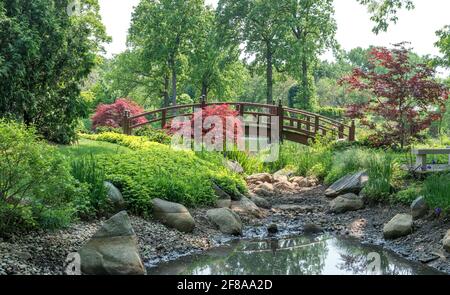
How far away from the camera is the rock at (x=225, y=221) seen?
7.67 m

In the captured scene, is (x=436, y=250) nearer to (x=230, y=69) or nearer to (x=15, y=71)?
(x=15, y=71)

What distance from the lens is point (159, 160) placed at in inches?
356

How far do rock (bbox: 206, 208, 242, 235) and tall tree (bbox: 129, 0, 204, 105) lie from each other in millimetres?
19245

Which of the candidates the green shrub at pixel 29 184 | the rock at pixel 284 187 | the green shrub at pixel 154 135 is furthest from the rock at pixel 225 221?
the green shrub at pixel 154 135

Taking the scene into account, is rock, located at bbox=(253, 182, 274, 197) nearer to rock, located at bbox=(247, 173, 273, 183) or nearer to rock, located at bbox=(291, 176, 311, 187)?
rock, located at bbox=(247, 173, 273, 183)

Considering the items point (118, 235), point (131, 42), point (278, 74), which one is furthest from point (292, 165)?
point (131, 42)

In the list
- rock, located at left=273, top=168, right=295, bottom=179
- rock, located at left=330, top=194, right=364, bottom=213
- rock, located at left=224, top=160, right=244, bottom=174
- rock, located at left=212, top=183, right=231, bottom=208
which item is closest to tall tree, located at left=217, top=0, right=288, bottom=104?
rock, located at left=273, top=168, right=295, bottom=179

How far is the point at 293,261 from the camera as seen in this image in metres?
6.51

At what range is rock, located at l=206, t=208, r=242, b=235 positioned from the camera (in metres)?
7.67

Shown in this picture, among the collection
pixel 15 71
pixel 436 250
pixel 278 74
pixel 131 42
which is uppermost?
pixel 131 42

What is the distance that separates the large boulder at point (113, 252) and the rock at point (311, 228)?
333 cm

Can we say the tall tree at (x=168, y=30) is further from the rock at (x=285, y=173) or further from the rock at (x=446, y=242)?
the rock at (x=446, y=242)

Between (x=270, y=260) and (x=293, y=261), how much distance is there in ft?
0.95
